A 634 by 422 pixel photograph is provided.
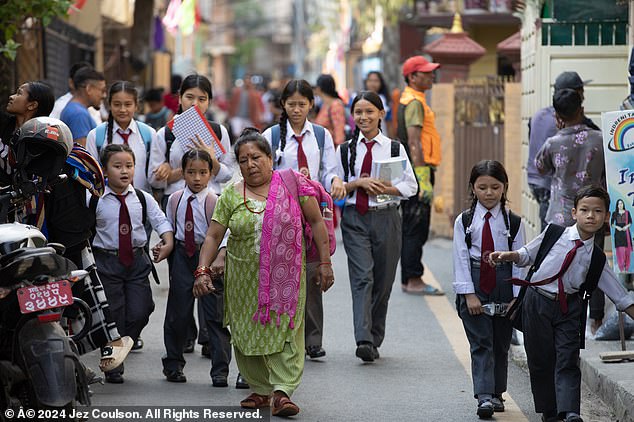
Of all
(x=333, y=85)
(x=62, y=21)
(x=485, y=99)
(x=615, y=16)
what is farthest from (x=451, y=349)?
(x=62, y=21)

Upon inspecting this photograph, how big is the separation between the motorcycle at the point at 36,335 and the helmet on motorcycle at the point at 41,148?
0.81 metres

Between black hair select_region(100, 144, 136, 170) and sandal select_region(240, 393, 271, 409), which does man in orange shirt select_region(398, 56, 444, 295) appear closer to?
black hair select_region(100, 144, 136, 170)

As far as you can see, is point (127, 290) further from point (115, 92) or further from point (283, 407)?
point (115, 92)

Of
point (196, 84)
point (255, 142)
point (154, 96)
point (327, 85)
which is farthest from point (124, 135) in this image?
point (154, 96)

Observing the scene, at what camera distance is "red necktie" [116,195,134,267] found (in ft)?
25.6

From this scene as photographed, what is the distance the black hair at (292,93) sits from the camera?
28.1ft

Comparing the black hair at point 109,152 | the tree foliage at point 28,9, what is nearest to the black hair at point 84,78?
the tree foliage at point 28,9

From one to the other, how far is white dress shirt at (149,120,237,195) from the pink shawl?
1712 mm

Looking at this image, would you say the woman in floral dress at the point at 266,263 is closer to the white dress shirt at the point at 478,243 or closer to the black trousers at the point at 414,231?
the white dress shirt at the point at 478,243

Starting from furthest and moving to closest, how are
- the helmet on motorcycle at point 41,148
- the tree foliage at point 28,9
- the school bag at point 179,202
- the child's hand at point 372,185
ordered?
the tree foliage at point 28,9, the child's hand at point 372,185, the school bag at point 179,202, the helmet on motorcycle at point 41,148

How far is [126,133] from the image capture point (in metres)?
8.99

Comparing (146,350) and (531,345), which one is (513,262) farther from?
(146,350)

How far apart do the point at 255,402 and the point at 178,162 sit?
2404mm

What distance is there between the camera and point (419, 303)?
36.4 feet
